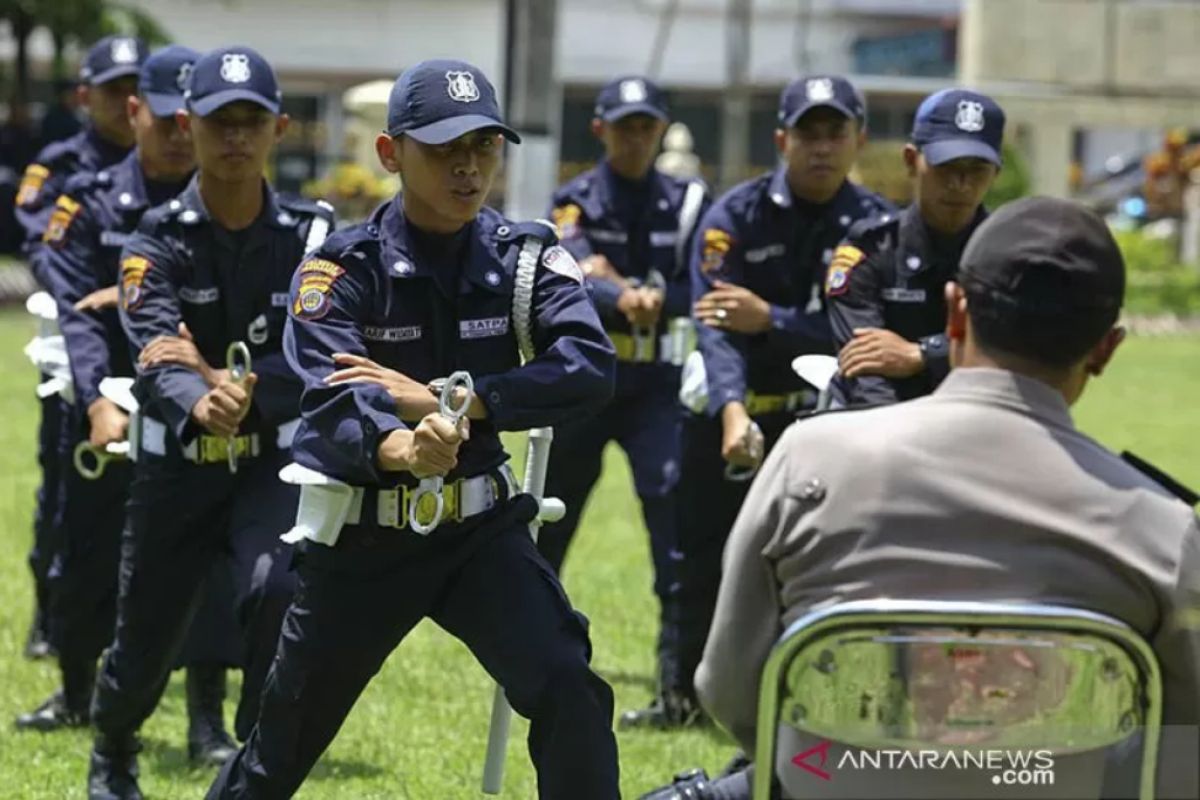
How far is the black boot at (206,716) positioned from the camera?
25.6 feet

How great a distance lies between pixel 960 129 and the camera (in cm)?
709

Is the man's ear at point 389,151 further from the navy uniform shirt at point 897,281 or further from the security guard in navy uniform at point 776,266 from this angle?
the security guard in navy uniform at point 776,266

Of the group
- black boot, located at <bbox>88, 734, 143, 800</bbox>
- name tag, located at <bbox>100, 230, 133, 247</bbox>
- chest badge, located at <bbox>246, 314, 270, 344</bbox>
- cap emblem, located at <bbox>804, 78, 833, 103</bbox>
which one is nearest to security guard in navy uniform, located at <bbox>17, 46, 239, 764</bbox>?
name tag, located at <bbox>100, 230, 133, 247</bbox>

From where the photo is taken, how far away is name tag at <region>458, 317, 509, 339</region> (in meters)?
5.56

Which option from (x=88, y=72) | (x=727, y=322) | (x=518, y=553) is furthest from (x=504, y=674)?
(x=88, y=72)

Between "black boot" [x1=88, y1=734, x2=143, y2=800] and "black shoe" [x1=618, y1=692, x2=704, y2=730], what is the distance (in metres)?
2.03

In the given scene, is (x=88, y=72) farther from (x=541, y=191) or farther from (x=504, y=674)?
(x=541, y=191)

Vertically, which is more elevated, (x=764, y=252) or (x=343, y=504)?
(x=764, y=252)

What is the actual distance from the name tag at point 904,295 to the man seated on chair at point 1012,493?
3244mm

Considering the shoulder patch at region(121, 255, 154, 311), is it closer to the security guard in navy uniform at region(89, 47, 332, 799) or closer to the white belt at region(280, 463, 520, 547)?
the security guard in navy uniform at region(89, 47, 332, 799)

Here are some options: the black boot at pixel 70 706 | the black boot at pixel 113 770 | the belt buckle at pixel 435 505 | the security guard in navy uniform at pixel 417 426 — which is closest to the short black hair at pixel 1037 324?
the security guard in navy uniform at pixel 417 426

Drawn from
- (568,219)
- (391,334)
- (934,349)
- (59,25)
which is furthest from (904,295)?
(59,25)

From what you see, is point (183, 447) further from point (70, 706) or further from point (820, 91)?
point (820, 91)

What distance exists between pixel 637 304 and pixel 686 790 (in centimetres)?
458
